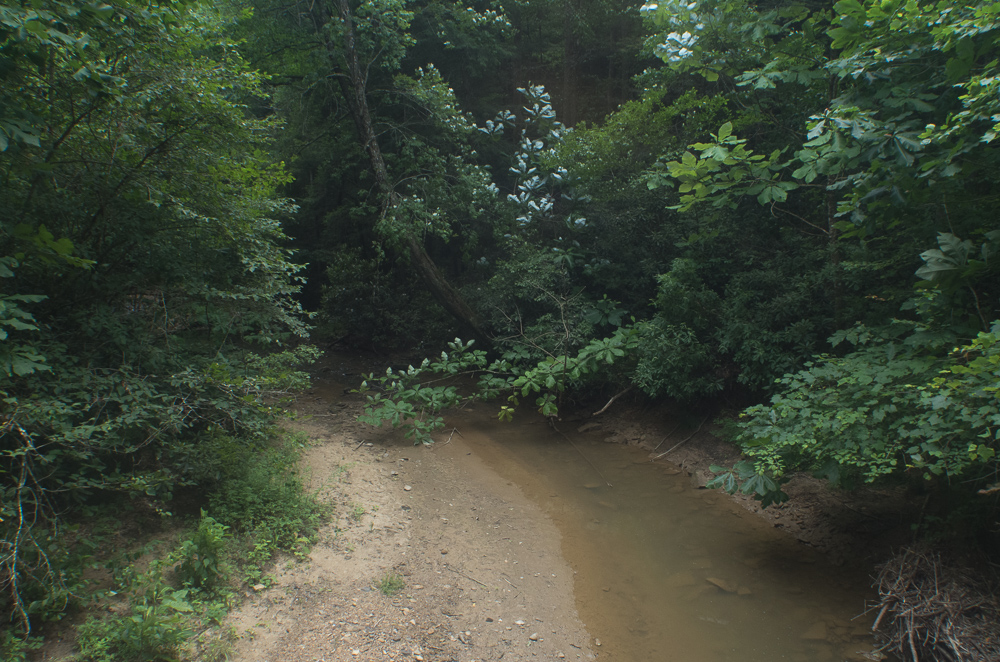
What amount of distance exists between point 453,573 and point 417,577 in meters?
0.33

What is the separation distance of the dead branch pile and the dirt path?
90.4 inches

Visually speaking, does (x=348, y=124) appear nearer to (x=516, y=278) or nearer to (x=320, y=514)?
(x=516, y=278)

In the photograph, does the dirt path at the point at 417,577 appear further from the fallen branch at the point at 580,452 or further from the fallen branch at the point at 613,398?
the fallen branch at the point at 613,398

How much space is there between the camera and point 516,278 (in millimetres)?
9008

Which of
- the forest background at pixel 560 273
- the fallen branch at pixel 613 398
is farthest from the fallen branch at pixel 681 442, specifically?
the fallen branch at pixel 613 398

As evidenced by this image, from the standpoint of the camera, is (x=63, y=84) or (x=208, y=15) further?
(x=208, y=15)

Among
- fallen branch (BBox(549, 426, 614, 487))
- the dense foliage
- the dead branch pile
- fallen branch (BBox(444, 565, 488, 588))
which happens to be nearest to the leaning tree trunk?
fallen branch (BBox(549, 426, 614, 487))

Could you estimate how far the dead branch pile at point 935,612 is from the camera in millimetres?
3664

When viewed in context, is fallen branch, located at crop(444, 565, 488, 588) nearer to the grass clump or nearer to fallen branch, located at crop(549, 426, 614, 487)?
the grass clump

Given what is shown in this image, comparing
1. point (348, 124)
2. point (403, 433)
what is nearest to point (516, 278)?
point (403, 433)

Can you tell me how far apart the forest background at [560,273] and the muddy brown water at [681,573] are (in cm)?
77

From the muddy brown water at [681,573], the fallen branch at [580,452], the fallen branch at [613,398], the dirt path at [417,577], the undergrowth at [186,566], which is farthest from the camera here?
the fallen branch at [613,398]

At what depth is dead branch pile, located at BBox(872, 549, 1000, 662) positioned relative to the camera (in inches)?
144

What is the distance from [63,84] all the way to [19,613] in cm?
355
